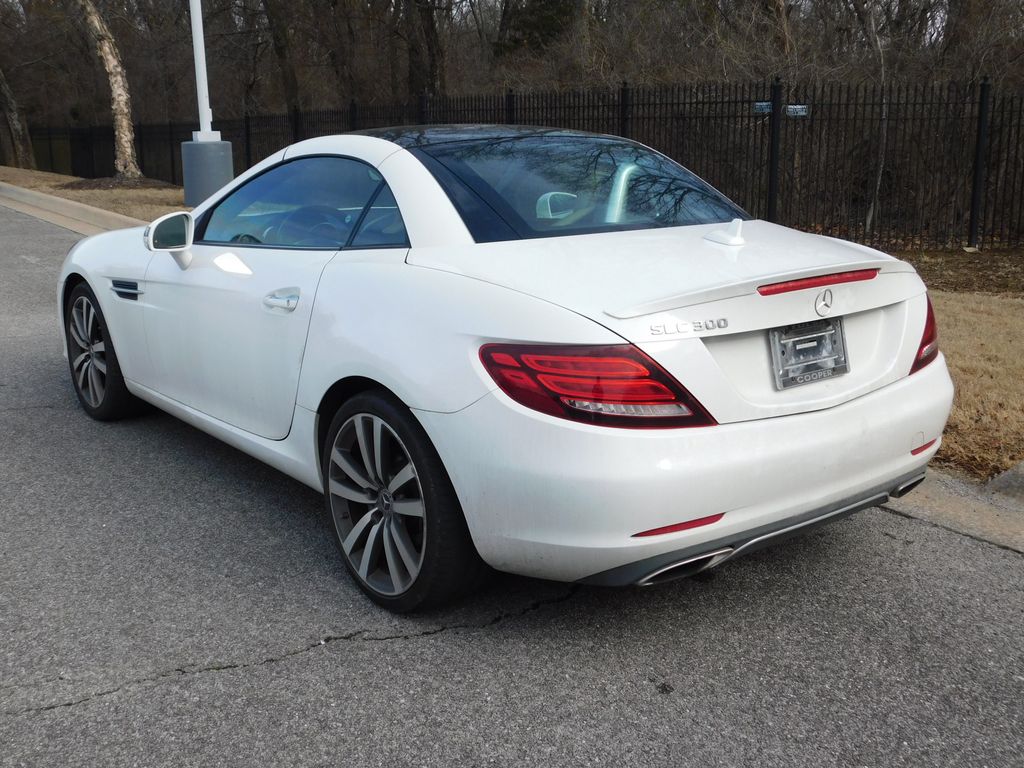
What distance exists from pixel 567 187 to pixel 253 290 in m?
1.26

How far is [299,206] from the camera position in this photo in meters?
4.20

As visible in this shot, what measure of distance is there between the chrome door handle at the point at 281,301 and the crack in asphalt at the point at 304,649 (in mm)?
1182

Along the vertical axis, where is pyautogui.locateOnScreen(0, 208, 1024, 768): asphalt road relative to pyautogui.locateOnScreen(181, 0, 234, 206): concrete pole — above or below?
below

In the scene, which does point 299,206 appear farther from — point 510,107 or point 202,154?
point 202,154

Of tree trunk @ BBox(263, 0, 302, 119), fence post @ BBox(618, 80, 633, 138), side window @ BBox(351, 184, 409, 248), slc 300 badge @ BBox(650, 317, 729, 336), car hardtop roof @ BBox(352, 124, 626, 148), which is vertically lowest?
slc 300 badge @ BBox(650, 317, 729, 336)

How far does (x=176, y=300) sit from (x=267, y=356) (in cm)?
91

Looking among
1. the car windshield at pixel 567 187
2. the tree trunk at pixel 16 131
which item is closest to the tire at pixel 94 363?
the car windshield at pixel 567 187

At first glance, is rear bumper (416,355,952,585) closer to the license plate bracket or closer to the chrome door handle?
the license plate bracket

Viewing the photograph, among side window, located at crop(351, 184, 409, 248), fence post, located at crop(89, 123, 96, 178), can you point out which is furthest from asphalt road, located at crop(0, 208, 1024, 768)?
fence post, located at crop(89, 123, 96, 178)

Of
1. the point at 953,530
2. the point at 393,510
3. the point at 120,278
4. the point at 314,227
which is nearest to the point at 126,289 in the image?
the point at 120,278

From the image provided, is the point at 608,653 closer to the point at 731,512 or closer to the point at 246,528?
the point at 731,512

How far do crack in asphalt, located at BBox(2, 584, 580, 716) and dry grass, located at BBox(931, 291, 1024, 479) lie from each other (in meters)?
2.18

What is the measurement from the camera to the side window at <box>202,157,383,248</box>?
389 cm

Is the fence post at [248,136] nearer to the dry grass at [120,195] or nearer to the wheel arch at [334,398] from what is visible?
the dry grass at [120,195]
